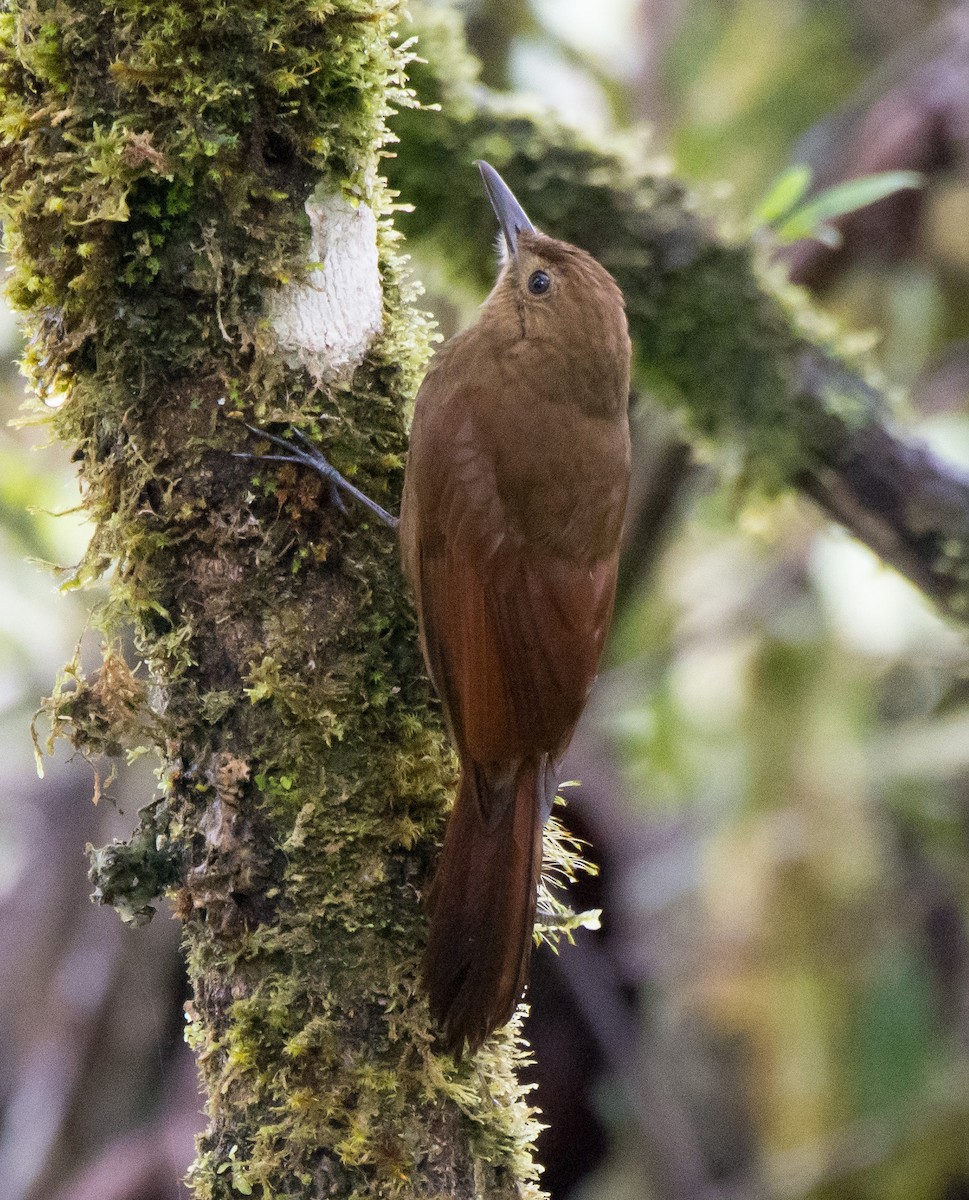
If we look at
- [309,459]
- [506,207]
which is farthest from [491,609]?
[506,207]

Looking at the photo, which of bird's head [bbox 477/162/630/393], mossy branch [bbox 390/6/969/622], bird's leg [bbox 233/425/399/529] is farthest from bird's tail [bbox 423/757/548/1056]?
mossy branch [bbox 390/6/969/622]

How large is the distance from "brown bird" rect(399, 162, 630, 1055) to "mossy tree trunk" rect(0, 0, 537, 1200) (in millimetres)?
75

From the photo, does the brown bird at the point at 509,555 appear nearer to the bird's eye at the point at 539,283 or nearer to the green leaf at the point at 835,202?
the bird's eye at the point at 539,283

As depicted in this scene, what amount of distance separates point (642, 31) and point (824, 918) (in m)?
3.67

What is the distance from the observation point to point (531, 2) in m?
4.70

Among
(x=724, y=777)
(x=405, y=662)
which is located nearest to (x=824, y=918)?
(x=724, y=777)

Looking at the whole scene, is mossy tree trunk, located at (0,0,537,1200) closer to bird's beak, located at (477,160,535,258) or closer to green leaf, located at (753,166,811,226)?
bird's beak, located at (477,160,535,258)

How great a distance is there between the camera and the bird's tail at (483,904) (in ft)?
5.51

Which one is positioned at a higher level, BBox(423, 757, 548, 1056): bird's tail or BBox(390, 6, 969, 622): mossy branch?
BBox(390, 6, 969, 622): mossy branch

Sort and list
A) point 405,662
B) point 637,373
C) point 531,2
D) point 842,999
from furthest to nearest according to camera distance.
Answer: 1. point 842,999
2. point 531,2
3. point 637,373
4. point 405,662

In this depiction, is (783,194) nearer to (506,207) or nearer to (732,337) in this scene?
(732,337)

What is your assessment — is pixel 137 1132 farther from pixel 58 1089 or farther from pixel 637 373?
pixel 637 373

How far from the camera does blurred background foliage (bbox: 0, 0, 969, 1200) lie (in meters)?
4.29

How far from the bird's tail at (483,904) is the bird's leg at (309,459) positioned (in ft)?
1.36
